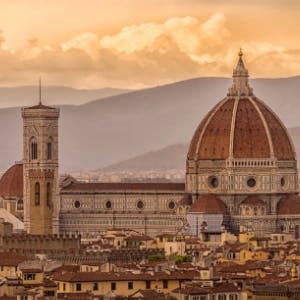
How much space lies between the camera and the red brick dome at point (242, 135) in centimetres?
17438

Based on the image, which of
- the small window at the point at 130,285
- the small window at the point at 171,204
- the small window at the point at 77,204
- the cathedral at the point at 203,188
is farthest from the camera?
the small window at the point at 77,204

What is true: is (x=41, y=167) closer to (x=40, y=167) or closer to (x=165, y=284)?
(x=40, y=167)

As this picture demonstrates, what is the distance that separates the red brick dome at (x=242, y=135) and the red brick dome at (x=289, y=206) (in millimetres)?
2771

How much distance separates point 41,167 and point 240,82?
47.3 feet

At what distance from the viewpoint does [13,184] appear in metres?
189

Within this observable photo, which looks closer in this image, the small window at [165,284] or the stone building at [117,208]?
the small window at [165,284]

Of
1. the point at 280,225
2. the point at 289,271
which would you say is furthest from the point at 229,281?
the point at 280,225

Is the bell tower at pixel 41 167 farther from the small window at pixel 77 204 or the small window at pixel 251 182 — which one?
the small window at pixel 251 182

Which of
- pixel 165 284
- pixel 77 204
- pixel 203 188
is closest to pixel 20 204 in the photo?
pixel 77 204

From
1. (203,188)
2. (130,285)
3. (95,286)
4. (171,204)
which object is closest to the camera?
(95,286)

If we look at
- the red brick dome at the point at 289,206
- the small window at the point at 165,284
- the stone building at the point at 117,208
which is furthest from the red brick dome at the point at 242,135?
the small window at the point at 165,284

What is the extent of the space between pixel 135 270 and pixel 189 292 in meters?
14.6

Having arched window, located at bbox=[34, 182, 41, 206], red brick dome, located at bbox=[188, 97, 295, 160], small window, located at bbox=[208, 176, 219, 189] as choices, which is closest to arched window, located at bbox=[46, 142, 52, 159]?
arched window, located at bbox=[34, 182, 41, 206]

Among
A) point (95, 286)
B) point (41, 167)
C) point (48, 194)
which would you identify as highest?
point (41, 167)
